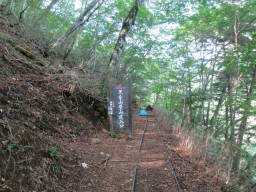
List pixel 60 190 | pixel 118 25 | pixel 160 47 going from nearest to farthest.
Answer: pixel 60 190, pixel 118 25, pixel 160 47

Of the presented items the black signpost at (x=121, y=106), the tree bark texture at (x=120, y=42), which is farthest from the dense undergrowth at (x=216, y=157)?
the tree bark texture at (x=120, y=42)

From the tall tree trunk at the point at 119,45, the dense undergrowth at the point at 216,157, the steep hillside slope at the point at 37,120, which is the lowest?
the dense undergrowth at the point at 216,157

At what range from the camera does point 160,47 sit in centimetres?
1530

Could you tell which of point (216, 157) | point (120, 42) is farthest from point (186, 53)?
point (216, 157)

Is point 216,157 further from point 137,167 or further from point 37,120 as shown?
Result: point 37,120

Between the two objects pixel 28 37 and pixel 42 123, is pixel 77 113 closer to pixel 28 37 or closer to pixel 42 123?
pixel 42 123

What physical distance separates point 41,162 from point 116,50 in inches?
262

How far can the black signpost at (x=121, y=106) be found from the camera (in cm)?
794

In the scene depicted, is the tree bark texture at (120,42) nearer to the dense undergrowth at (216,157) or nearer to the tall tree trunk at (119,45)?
the tall tree trunk at (119,45)

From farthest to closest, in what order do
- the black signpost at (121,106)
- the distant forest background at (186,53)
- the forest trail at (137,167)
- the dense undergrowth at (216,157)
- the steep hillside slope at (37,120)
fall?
the black signpost at (121,106), the distant forest background at (186,53), the dense undergrowth at (216,157), the forest trail at (137,167), the steep hillside slope at (37,120)

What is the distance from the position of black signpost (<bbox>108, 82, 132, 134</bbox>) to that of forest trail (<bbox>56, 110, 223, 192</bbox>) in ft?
3.52

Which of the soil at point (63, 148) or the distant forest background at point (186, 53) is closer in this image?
the soil at point (63, 148)

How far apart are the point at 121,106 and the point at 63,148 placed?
407 centimetres

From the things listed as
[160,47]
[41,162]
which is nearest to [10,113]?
[41,162]
